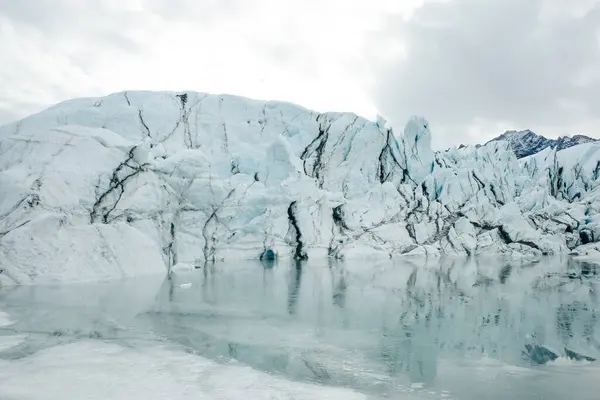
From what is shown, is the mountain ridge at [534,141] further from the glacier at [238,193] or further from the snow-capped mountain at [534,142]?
the glacier at [238,193]

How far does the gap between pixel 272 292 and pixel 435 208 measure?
45.8ft

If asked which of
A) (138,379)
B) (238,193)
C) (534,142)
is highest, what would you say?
(534,142)

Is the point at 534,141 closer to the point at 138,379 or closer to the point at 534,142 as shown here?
the point at 534,142

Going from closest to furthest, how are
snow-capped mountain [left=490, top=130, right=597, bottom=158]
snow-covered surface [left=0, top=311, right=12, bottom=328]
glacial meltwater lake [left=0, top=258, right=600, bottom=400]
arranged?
glacial meltwater lake [left=0, top=258, right=600, bottom=400] → snow-covered surface [left=0, top=311, right=12, bottom=328] → snow-capped mountain [left=490, top=130, right=597, bottom=158]

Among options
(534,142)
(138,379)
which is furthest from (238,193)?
(534,142)

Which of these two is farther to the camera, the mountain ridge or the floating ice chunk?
the mountain ridge

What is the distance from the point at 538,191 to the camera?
2708 centimetres

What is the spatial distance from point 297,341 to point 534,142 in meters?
65.5

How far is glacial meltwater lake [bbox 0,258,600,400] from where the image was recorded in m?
4.44

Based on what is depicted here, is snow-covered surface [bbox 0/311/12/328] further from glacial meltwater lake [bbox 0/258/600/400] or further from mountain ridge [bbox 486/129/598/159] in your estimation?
mountain ridge [bbox 486/129/598/159]

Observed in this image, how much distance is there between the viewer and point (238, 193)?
707 inches

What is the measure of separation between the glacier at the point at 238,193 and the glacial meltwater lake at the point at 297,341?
2.63 m

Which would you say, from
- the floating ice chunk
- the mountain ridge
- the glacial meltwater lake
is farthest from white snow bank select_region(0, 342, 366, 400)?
the mountain ridge

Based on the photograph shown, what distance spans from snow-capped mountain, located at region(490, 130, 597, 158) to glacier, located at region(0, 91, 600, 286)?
32.3 metres
